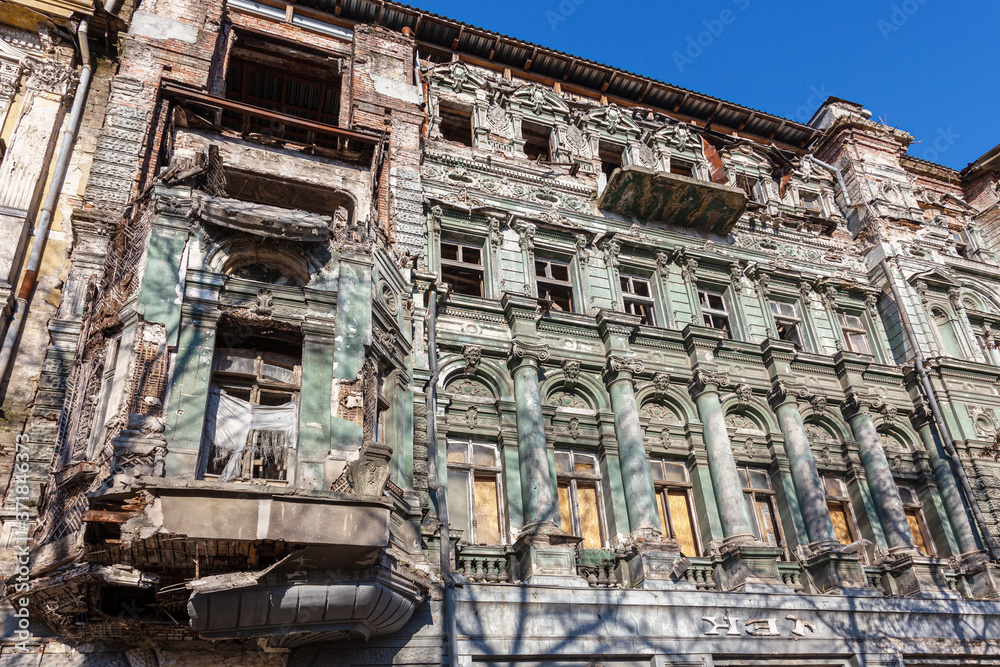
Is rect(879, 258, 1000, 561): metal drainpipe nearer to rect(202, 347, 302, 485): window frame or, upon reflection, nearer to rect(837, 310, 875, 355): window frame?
rect(837, 310, 875, 355): window frame

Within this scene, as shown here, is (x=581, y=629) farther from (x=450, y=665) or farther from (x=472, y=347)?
(x=472, y=347)

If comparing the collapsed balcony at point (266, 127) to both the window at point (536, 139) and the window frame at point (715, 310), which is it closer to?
the window at point (536, 139)

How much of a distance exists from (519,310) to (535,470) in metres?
3.33

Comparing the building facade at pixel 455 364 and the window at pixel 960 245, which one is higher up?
the window at pixel 960 245

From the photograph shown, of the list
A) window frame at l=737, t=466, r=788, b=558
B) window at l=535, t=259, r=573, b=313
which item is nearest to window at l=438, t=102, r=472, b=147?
window at l=535, t=259, r=573, b=313

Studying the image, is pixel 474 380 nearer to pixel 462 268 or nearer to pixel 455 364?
pixel 455 364

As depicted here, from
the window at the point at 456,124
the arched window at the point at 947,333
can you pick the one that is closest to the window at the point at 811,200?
the arched window at the point at 947,333

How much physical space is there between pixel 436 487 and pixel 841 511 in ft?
28.6

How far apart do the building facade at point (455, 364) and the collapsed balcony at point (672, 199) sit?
8 cm

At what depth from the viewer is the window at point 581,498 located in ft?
45.8

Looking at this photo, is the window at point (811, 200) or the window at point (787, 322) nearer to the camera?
the window at point (787, 322)

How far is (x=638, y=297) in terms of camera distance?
17.5 m

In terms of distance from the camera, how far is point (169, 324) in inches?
433

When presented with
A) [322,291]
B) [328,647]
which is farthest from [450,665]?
[322,291]
